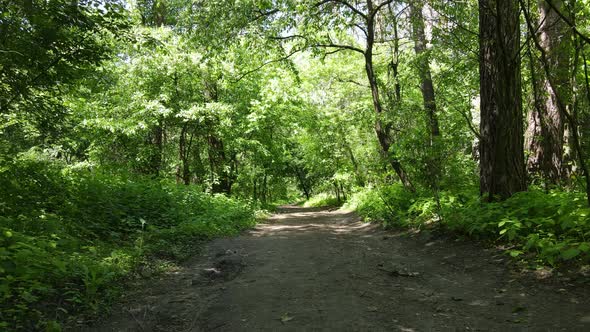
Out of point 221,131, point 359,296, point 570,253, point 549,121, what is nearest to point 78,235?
point 359,296

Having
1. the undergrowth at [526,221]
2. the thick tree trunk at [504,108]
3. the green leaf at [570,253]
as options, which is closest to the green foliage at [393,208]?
the undergrowth at [526,221]

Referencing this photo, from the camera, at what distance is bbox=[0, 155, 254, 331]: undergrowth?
3557mm

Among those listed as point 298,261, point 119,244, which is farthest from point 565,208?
point 119,244

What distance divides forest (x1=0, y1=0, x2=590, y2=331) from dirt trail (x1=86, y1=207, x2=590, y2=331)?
1.56 feet

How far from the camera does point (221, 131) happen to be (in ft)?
53.6

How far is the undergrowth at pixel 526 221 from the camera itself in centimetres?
457

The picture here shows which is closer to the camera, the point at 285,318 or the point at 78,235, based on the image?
the point at 285,318

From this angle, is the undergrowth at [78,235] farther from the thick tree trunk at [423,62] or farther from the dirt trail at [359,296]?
the thick tree trunk at [423,62]

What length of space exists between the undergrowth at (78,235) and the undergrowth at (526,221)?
509 cm

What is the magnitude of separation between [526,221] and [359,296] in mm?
2927

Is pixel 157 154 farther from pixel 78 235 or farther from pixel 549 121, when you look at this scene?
pixel 549 121

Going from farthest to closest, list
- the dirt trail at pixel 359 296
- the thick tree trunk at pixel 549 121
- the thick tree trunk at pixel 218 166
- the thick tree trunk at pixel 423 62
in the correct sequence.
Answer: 1. the thick tree trunk at pixel 218 166
2. the thick tree trunk at pixel 423 62
3. the thick tree trunk at pixel 549 121
4. the dirt trail at pixel 359 296

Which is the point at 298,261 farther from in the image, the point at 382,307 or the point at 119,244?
the point at 119,244

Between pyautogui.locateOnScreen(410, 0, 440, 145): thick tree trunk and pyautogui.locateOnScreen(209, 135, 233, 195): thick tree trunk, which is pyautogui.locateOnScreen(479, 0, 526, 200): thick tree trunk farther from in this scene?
pyautogui.locateOnScreen(209, 135, 233, 195): thick tree trunk
